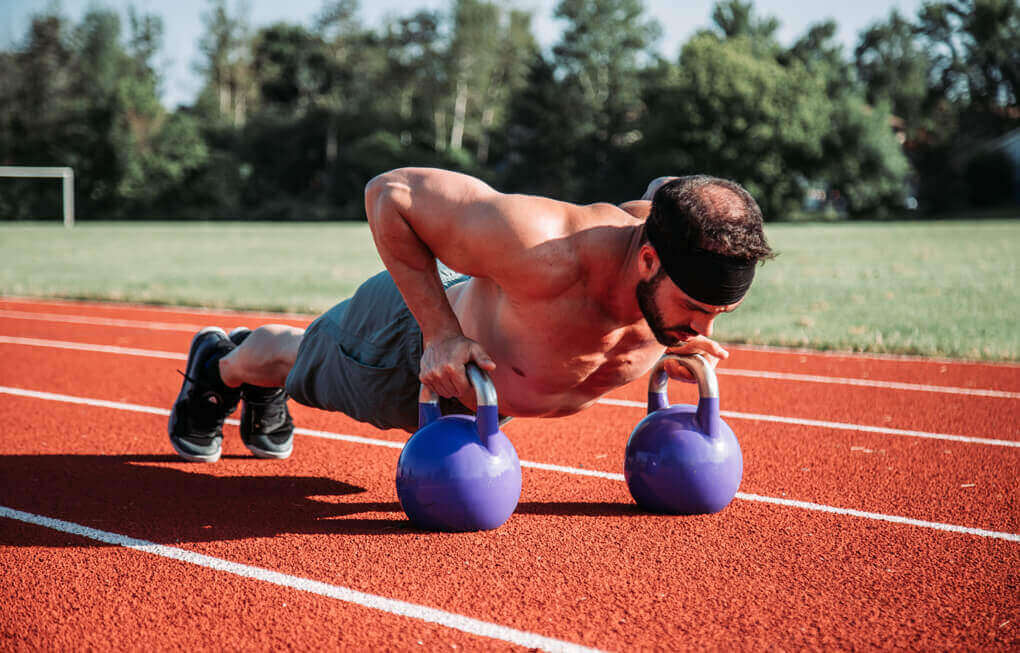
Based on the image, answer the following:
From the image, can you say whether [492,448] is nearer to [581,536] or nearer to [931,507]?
[581,536]

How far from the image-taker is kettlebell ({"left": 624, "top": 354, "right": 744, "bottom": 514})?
3.45 meters

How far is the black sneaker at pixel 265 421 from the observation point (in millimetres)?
4320

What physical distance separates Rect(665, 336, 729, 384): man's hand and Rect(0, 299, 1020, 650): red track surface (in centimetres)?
57

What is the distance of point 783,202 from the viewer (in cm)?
4366

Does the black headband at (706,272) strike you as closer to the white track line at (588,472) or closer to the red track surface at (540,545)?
the red track surface at (540,545)

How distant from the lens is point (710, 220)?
2.69 metres

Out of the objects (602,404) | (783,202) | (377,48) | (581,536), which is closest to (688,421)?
(581,536)

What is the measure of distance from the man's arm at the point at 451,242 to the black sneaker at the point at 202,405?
138 cm

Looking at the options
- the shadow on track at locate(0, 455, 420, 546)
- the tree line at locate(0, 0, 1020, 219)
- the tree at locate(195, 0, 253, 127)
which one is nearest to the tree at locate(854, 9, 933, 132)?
the tree line at locate(0, 0, 1020, 219)

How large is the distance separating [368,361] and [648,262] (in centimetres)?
132

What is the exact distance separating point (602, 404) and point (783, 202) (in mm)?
40298

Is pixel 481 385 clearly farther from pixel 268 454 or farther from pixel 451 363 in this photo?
pixel 268 454

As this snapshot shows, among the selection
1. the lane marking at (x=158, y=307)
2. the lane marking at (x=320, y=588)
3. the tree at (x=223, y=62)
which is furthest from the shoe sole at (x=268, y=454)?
the tree at (x=223, y=62)

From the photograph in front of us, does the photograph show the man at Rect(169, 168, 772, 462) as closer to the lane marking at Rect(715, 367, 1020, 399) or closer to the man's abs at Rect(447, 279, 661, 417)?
the man's abs at Rect(447, 279, 661, 417)
